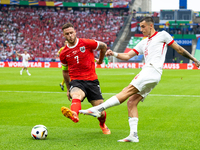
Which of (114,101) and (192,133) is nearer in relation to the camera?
(114,101)

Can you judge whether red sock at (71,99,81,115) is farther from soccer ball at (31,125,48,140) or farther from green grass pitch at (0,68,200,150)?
soccer ball at (31,125,48,140)

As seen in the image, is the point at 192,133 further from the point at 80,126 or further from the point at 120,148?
the point at 80,126

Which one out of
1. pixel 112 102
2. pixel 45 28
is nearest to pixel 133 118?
pixel 112 102

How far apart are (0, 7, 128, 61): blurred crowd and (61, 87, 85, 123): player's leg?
44.5 metres

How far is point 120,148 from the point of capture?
5035 millimetres

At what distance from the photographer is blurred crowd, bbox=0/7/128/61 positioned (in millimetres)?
52125

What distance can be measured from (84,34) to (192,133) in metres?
50.0

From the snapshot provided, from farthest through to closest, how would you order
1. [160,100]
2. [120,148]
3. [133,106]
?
[160,100] → [133,106] → [120,148]

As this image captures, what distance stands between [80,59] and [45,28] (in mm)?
52422

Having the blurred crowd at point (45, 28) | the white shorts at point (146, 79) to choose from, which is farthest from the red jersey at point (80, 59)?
the blurred crowd at point (45, 28)

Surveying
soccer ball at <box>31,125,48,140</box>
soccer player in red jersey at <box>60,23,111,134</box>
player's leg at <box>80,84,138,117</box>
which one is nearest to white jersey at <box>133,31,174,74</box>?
player's leg at <box>80,84,138,117</box>

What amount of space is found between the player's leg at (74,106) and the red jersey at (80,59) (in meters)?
0.35

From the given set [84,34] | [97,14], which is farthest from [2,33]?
[97,14]

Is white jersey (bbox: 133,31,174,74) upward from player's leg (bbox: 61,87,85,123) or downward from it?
upward
